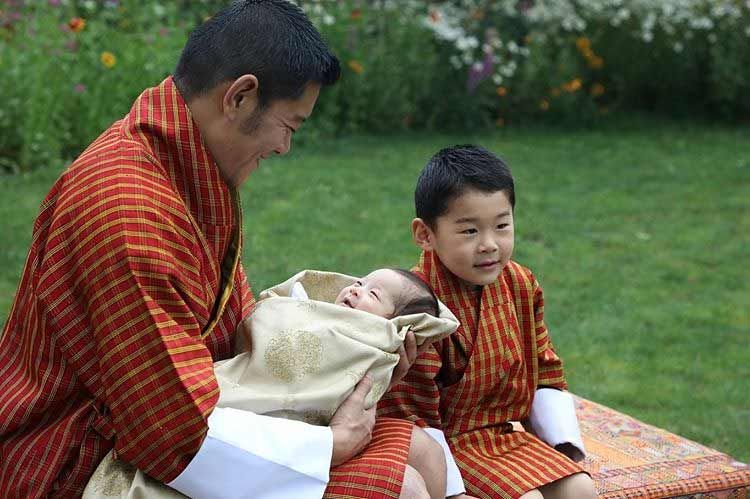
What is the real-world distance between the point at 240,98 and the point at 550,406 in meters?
1.30

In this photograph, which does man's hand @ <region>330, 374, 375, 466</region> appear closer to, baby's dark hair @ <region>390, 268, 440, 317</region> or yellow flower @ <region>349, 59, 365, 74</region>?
baby's dark hair @ <region>390, 268, 440, 317</region>

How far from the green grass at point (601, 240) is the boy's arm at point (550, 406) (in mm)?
1384

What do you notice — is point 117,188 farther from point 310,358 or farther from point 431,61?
point 431,61

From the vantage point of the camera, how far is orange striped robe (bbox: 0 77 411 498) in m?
2.19

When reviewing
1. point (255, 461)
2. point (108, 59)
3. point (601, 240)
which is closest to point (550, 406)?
point (255, 461)

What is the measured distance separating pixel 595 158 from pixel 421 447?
262 inches

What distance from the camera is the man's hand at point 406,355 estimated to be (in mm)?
2615

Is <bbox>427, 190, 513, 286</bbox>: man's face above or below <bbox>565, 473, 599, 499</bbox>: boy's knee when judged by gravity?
above

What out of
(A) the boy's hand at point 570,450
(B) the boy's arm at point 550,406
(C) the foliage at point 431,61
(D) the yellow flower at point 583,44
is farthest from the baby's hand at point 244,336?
(D) the yellow flower at point 583,44

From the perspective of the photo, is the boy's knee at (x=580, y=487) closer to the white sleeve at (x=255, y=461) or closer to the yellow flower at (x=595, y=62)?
the white sleeve at (x=255, y=461)

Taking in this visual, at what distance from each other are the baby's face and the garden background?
2.09 m

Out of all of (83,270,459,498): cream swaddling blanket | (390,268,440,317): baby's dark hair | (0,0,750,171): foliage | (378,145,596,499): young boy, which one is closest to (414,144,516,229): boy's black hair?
(378,145,596,499): young boy

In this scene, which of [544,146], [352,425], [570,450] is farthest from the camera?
[544,146]

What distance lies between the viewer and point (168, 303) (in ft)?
7.30
